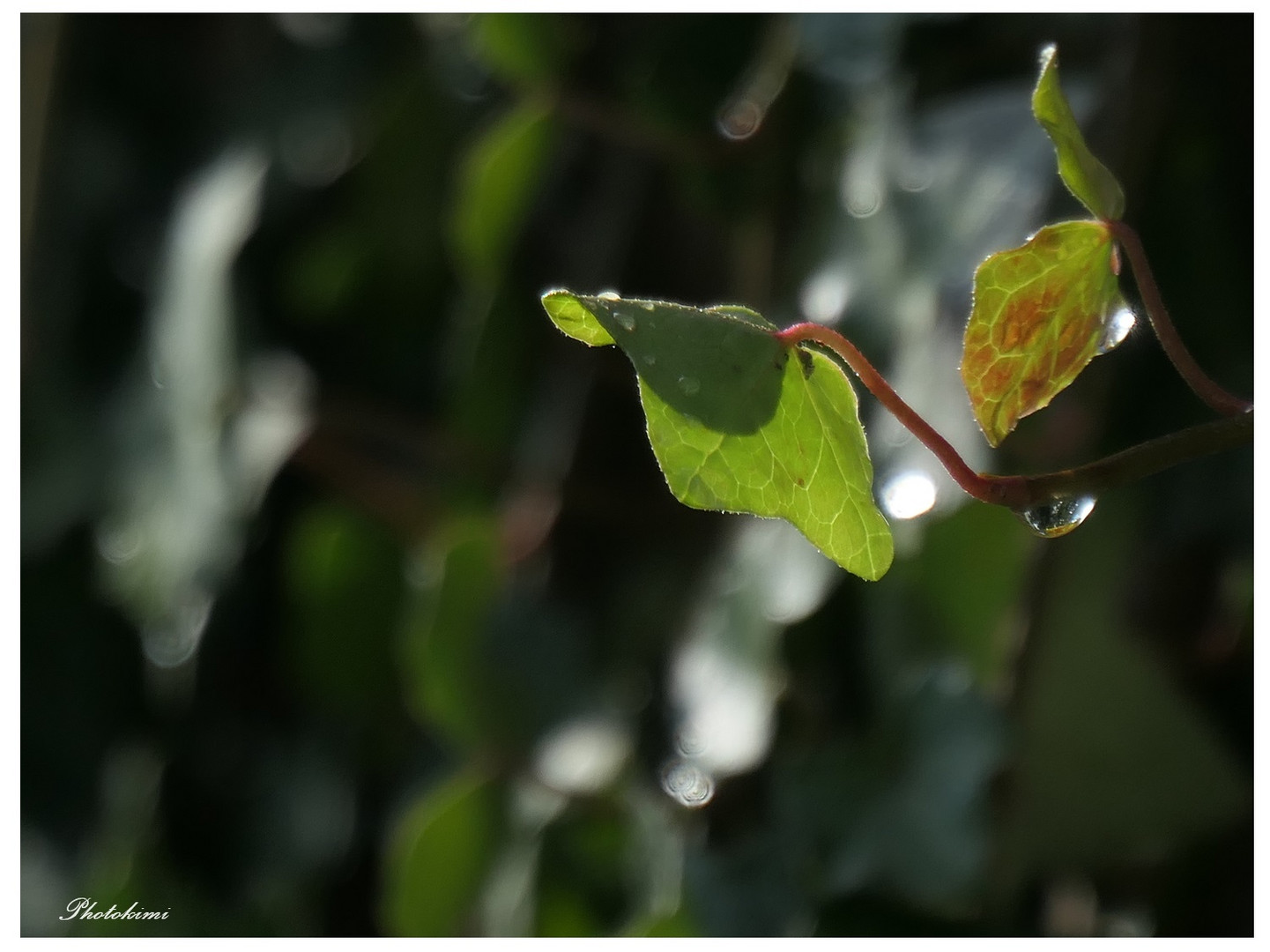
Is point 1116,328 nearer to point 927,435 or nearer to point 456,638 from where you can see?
point 927,435

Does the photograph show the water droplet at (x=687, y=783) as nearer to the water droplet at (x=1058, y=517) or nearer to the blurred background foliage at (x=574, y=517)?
the blurred background foliage at (x=574, y=517)

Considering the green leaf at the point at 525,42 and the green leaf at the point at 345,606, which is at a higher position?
the green leaf at the point at 525,42

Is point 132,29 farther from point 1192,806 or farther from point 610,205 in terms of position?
point 1192,806

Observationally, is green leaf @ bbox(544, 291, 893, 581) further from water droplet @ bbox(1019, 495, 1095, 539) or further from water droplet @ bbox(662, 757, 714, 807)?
water droplet @ bbox(662, 757, 714, 807)

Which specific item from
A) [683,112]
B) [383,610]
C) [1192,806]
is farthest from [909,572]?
[383,610]

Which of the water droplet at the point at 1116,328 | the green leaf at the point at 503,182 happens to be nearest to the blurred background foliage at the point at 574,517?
the green leaf at the point at 503,182

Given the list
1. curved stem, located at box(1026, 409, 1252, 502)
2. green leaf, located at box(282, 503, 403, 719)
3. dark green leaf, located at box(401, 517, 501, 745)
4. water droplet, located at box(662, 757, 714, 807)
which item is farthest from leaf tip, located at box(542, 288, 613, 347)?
green leaf, located at box(282, 503, 403, 719)

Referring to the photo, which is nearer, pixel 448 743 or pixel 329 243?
pixel 448 743
